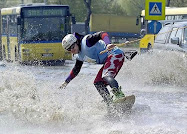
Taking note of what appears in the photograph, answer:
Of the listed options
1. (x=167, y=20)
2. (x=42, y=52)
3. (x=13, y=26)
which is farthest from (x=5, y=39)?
(x=167, y=20)

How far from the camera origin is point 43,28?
25.5 m

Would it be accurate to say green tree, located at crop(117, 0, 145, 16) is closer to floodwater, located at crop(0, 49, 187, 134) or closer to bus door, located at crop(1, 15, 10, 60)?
bus door, located at crop(1, 15, 10, 60)

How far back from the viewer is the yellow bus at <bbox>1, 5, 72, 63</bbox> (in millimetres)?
25531

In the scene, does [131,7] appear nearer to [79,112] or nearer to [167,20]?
[167,20]

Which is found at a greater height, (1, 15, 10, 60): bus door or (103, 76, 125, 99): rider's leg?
(103, 76, 125, 99): rider's leg

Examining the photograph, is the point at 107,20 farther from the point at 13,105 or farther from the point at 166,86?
the point at 13,105

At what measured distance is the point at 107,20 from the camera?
199 ft

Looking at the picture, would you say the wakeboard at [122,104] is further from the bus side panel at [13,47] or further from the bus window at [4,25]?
the bus window at [4,25]

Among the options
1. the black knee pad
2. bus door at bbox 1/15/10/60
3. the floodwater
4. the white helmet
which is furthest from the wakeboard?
bus door at bbox 1/15/10/60

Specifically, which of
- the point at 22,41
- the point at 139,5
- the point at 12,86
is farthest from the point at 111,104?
the point at 139,5

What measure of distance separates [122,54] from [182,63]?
542 centimetres

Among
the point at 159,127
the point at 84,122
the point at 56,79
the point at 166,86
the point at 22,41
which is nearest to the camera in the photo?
the point at 159,127

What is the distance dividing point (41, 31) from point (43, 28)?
0.16m

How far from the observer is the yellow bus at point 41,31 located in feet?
83.8
